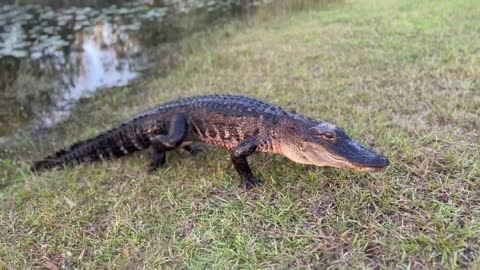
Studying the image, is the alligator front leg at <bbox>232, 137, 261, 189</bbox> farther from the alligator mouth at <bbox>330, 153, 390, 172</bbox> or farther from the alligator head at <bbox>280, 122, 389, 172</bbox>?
the alligator mouth at <bbox>330, 153, 390, 172</bbox>

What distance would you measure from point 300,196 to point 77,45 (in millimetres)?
7107

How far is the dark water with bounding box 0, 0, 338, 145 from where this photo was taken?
5836 millimetres

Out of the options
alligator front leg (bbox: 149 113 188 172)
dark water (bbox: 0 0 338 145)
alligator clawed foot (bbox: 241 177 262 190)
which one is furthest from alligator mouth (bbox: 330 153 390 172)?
dark water (bbox: 0 0 338 145)

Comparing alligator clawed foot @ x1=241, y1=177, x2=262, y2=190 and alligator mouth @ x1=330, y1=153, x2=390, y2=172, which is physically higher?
alligator mouth @ x1=330, y1=153, x2=390, y2=172

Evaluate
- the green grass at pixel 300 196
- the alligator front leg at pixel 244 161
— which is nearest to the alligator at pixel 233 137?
the alligator front leg at pixel 244 161

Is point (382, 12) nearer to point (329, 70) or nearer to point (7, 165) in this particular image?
point (329, 70)

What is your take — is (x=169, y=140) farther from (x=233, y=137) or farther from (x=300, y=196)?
(x=300, y=196)

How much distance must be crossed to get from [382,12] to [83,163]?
6331 millimetres

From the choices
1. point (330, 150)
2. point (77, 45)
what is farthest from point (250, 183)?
point (77, 45)

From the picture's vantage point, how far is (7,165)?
4.10 metres

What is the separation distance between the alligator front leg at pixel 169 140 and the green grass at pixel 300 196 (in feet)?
0.41

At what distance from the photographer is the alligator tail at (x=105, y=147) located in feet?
12.1

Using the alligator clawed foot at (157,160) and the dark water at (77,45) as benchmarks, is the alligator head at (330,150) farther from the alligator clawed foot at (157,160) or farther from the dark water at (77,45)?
the dark water at (77,45)

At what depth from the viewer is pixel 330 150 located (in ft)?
8.48
